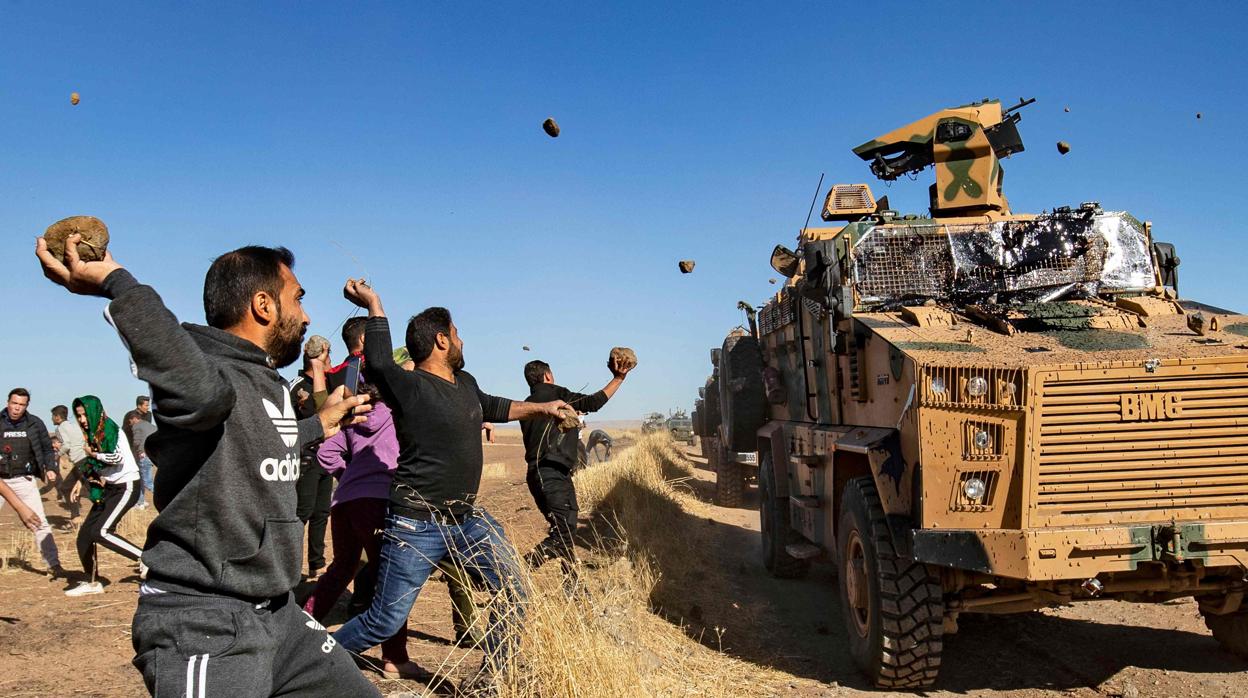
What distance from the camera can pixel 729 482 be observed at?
12750 mm

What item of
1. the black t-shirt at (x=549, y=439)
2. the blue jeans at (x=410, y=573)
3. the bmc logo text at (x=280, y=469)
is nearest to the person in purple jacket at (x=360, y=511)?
the blue jeans at (x=410, y=573)

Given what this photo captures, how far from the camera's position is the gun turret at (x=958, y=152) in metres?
7.54

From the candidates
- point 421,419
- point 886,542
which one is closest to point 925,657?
point 886,542

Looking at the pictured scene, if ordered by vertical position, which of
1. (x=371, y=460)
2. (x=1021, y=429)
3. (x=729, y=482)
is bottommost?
(x=729, y=482)

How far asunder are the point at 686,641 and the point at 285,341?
3.83 metres

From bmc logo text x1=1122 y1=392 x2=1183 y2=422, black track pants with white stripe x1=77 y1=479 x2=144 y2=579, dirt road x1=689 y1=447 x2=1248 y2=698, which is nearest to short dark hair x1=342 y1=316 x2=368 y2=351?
black track pants with white stripe x1=77 y1=479 x2=144 y2=579

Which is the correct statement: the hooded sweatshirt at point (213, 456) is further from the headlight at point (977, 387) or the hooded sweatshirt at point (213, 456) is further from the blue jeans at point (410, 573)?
the headlight at point (977, 387)

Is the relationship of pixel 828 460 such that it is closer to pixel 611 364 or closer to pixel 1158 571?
pixel 611 364

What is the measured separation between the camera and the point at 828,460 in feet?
20.2

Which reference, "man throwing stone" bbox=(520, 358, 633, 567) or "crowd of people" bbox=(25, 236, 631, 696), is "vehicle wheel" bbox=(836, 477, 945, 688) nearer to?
"crowd of people" bbox=(25, 236, 631, 696)

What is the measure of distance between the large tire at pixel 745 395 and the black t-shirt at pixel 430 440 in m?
5.06

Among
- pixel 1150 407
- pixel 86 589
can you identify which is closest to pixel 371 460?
pixel 86 589

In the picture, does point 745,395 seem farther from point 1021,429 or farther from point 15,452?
point 15,452

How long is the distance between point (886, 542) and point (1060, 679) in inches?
51.3
